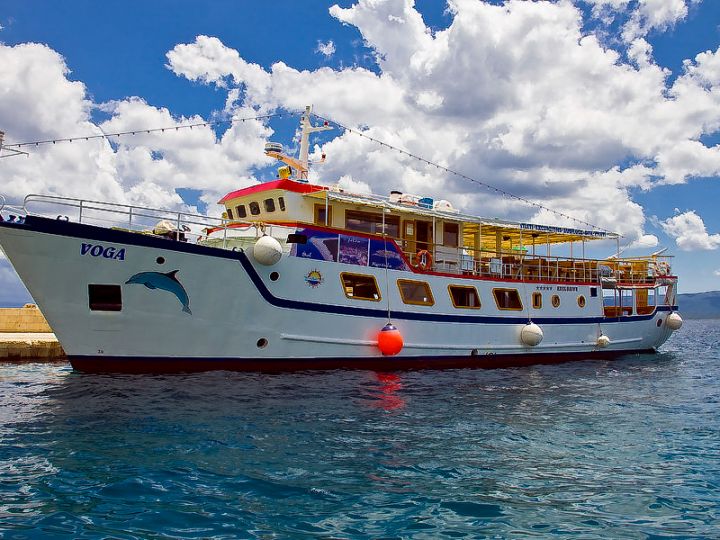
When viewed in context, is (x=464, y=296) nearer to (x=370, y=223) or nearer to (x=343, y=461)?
(x=370, y=223)

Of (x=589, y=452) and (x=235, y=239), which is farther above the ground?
(x=235, y=239)

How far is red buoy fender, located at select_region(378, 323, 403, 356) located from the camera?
1484cm

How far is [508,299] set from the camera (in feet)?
62.8

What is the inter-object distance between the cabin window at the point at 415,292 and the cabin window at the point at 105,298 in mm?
7750

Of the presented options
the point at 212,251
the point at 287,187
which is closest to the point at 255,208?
the point at 287,187

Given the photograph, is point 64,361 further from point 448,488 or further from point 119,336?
point 448,488

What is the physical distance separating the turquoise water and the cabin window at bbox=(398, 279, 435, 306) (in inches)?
160

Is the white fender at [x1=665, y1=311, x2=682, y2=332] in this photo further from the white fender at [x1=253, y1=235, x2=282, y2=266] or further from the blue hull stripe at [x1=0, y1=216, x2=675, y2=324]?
Answer: the white fender at [x1=253, y1=235, x2=282, y2=266]

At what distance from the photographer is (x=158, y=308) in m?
12.5

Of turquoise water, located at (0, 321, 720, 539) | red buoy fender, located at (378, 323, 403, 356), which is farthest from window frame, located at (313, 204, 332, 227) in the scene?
turquoise water, located at (0, 321, 720, 539)

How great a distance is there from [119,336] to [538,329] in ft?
44.3

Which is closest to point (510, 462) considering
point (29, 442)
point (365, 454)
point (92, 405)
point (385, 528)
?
point (365, 454)

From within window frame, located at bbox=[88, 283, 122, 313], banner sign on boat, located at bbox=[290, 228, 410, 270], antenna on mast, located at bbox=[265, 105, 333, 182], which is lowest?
window frame, located at bbox=[88, 283, 122, 313]

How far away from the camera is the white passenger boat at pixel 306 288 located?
1206 cm
